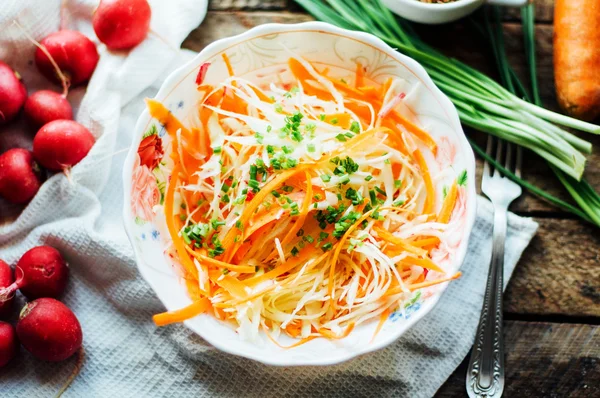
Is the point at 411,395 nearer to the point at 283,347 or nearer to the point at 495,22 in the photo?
the point at 283,347

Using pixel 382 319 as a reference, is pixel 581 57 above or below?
above

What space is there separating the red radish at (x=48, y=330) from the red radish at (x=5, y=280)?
0.08 metres

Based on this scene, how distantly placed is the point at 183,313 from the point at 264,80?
611 mm

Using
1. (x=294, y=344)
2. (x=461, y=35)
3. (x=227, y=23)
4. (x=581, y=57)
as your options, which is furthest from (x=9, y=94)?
(x=581, y=57)

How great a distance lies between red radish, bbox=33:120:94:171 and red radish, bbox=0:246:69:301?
233mm

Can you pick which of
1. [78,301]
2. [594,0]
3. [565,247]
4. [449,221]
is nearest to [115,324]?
[78,301]

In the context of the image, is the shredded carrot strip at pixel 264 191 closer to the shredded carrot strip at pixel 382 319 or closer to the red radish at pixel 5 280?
the shredded carrot strip at pixel 382 319

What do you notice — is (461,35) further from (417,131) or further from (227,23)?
(227,23)

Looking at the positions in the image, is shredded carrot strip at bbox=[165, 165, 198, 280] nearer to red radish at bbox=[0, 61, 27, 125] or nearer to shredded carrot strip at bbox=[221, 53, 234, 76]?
shredded carrot strip at bbox=[221, 53, 234, 76]

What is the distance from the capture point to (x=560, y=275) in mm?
1668

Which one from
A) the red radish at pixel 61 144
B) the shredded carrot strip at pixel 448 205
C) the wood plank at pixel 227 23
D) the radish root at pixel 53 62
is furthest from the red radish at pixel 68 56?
the shredded carrot strip at pixel 448 205

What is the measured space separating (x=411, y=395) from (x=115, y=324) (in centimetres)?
81

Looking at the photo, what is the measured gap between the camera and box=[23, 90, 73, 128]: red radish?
1.66m

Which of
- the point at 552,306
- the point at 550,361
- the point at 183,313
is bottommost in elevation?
the point at 550,361
